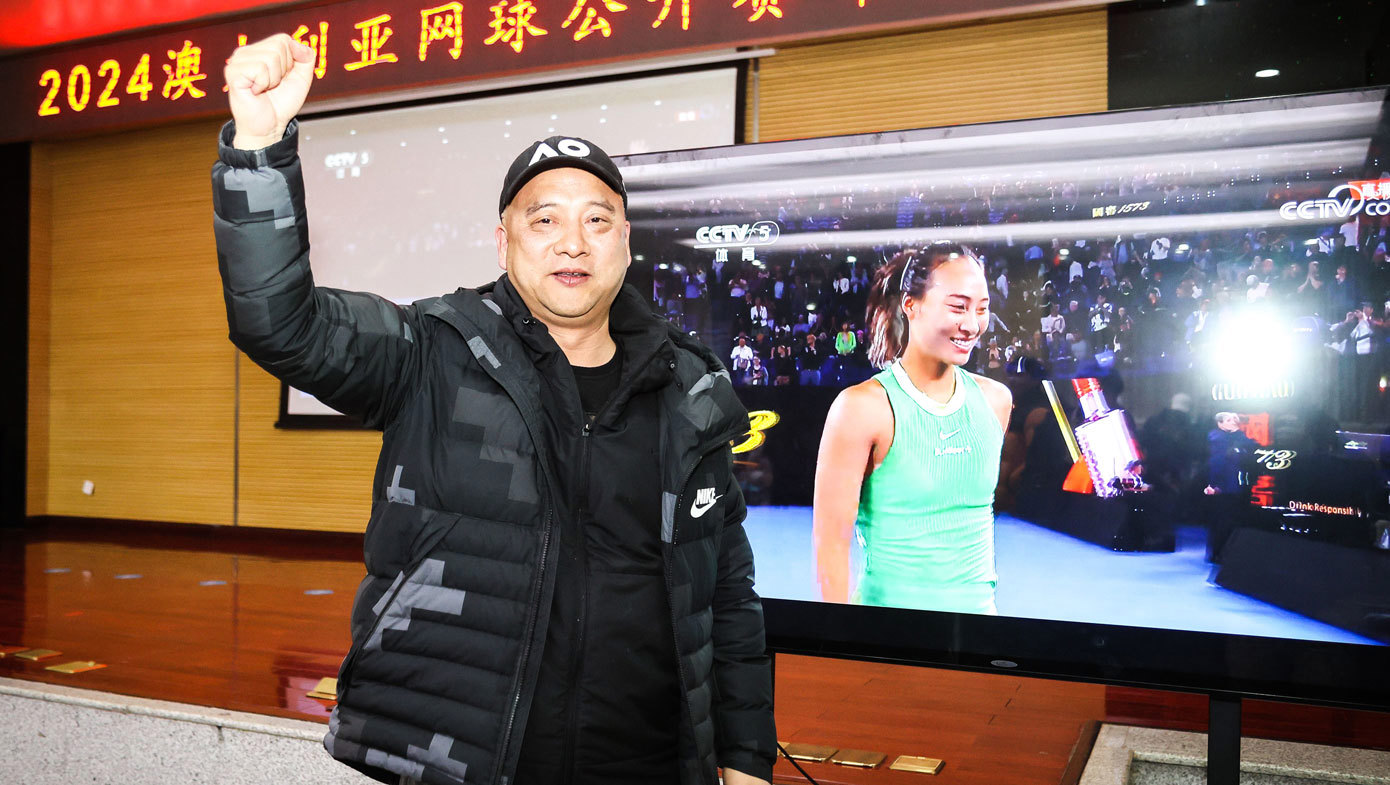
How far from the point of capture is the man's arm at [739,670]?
1.30m

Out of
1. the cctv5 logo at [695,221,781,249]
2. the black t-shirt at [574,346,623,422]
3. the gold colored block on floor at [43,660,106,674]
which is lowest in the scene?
the gold colored block on floor at [43,660,106,674]

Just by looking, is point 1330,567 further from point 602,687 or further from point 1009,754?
point 602,687

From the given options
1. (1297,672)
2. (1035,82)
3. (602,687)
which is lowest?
(1297,672)

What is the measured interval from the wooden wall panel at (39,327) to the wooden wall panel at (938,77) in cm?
517

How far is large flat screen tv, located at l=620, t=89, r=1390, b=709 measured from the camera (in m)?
1.65

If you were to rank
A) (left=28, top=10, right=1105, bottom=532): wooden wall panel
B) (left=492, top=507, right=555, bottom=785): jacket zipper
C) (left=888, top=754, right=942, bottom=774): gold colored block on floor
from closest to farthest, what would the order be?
(left=492, top=507, right=555, bottom=785): jacket zipper, (left=888, top=754, right=942, bottom=774): gold colored block on floor, (left=28, top=10, right=1105, bottom=532): wooden wall panel

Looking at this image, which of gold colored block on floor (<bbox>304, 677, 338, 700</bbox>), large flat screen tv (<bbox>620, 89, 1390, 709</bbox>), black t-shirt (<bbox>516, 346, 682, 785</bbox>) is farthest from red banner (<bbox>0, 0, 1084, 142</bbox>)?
black t-shirt (<bbox>516, 346, 682, 785</bbox>)

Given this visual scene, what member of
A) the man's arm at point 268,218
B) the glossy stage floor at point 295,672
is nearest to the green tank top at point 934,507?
the glossy stage floor at point 295,672

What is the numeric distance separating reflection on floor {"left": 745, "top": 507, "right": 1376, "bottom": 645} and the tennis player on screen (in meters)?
0.04

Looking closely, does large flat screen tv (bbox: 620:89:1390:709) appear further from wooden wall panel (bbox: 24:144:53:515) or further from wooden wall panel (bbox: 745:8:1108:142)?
wooden wall panel (bbox: 24:144:53:515)

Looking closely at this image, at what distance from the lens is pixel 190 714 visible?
2.46 m

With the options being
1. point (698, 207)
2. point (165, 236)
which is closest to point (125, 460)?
point (165, 236)

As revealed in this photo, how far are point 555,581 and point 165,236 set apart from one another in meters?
6.28

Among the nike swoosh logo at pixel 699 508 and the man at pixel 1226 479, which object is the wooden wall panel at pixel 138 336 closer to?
the nike swoosh logo at pixel 699 508
